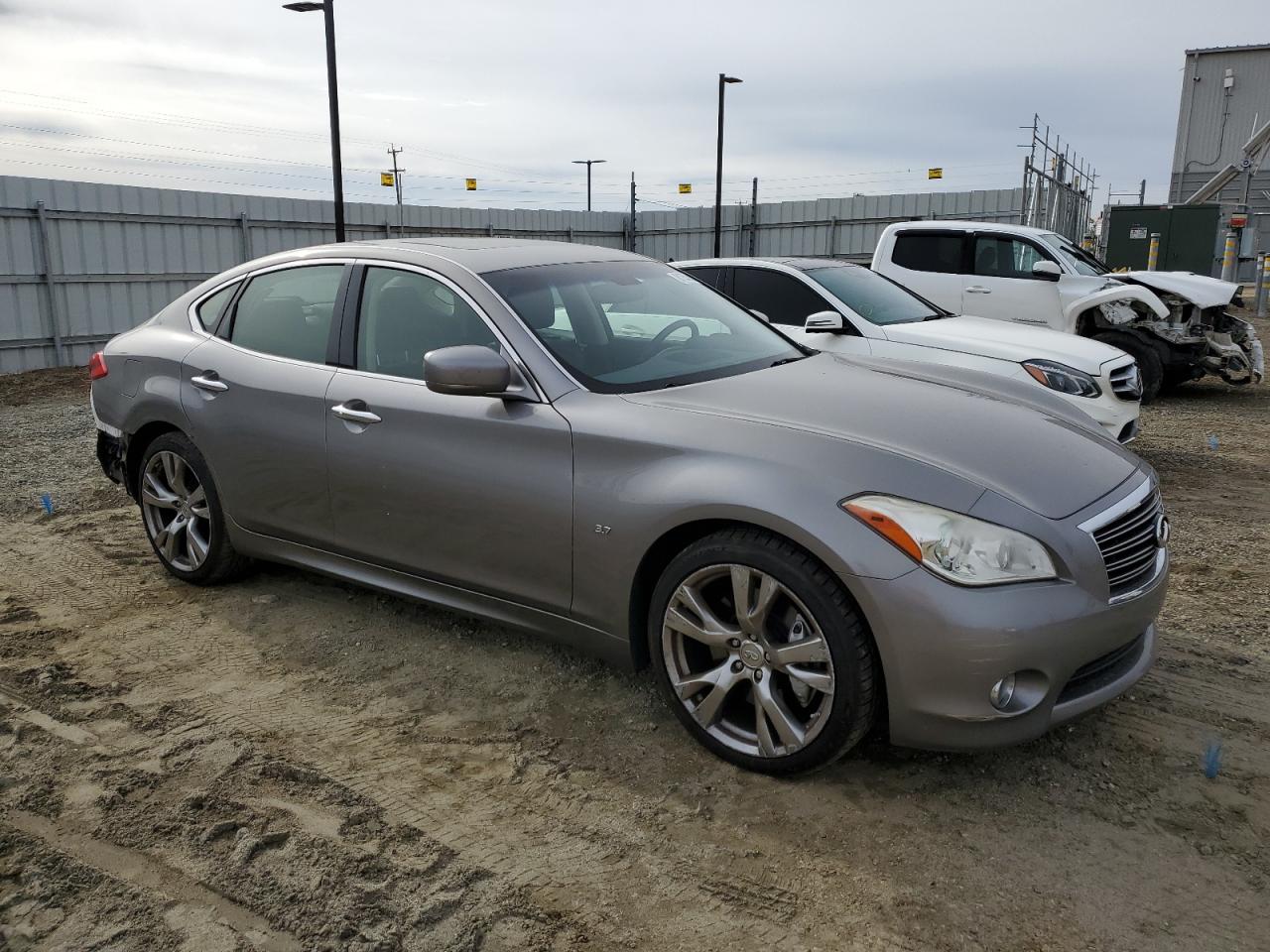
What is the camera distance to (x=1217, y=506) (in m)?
6.30

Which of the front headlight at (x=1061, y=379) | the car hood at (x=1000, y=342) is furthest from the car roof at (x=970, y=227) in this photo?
the front headlight at (x=1061, y=379)

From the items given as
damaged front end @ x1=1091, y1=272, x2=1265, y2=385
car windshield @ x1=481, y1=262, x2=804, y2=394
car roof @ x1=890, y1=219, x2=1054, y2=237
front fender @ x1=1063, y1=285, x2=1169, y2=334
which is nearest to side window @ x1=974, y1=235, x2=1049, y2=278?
car roof @ x1=890, y1=219, x2=1054, y2=237

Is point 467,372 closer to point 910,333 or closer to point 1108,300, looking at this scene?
point 910,333

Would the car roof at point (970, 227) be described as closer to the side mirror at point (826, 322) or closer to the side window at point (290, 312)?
the side mirror at point (826, 322)

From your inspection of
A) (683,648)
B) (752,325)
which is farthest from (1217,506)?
(683,648)

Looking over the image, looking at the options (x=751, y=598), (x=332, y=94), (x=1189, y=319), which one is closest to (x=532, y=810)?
(x=751, y=598)

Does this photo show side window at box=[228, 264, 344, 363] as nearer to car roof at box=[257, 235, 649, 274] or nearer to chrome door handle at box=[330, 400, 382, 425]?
car roof at box=[257, 235, 649, 274]

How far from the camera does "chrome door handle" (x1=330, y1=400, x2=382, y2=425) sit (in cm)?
386

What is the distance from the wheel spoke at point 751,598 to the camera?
295 cm

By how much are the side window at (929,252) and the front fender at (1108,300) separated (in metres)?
1.14

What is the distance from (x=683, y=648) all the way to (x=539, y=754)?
585 mm

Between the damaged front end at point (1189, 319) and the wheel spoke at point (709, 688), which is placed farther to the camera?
the damaged front end at point (1189, 319)

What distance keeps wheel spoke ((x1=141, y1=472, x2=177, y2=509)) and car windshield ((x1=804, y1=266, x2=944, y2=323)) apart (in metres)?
4.62

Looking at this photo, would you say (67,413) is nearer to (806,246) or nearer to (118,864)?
(118,864)
